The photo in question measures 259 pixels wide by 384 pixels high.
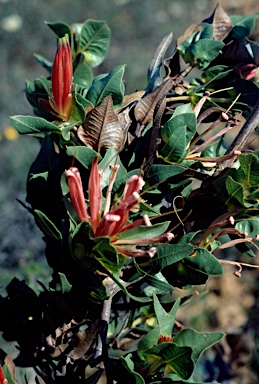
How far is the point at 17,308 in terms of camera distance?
3.44 ft

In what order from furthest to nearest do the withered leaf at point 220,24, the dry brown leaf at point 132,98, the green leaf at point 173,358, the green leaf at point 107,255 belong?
the withered leaf at point 220,24
the dry brown leaf at point 132,98
the green leaf at point 173,358
the green leaf at point 107,255

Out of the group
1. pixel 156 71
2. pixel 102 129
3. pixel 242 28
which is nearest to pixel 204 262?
pixel 102 129

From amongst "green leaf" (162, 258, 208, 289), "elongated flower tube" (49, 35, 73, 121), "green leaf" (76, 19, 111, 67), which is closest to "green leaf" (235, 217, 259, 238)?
"green leaf" (162, 258, 208, 289)

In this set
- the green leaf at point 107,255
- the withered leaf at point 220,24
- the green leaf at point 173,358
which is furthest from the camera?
the withered leaf at point 220,24

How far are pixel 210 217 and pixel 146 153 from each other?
6.0 inches

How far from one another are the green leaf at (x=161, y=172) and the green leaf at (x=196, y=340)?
0.81 ft

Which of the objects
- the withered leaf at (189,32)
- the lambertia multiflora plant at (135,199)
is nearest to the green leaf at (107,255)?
the lambertia multiflora plant at (135,199)

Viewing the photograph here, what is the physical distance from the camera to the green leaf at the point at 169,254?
83cm

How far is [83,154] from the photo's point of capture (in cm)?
85

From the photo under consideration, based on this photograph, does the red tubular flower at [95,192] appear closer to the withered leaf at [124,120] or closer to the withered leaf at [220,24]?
the withered leaf at [124,120]

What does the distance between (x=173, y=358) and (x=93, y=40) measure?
65 centimetres

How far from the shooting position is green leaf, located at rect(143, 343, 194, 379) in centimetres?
84

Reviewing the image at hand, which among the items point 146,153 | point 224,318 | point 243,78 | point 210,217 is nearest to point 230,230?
point 210,217

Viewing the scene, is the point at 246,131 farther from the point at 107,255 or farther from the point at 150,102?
the point at 107,255
